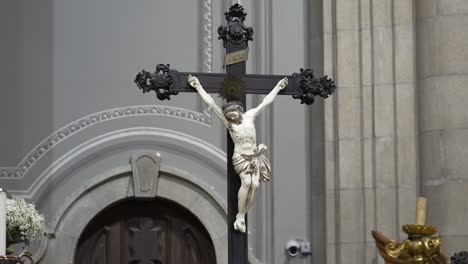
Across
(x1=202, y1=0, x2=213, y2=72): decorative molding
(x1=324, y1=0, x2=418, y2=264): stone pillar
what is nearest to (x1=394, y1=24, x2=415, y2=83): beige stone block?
(x1=324, y1=0, x2=418, y2=264): stone pillar

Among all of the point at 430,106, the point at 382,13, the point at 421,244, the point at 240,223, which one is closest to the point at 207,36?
the point at 382,13

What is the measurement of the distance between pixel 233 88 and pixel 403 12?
141 inches

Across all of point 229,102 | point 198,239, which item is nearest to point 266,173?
point 229,102

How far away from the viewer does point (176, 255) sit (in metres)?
11.4

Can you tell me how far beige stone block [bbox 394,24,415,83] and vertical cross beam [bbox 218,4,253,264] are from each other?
3.33 meters

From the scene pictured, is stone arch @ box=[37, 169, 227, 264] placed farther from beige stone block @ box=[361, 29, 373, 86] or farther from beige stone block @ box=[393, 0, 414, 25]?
beige stone block @ box=[393, 0, 414, 25]

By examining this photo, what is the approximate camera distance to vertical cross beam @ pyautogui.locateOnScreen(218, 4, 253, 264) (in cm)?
764

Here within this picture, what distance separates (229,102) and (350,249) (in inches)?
130

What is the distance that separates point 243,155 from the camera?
7.66 metres

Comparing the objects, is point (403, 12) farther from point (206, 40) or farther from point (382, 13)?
point (206, 40)

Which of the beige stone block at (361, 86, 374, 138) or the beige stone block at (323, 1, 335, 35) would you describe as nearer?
the beige stone block at (361, 86, 374, 138)

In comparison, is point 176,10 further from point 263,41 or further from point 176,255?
point 176,255

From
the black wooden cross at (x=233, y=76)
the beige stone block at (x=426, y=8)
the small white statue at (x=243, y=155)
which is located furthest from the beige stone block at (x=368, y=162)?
the small white statue at (x=243, y=155)

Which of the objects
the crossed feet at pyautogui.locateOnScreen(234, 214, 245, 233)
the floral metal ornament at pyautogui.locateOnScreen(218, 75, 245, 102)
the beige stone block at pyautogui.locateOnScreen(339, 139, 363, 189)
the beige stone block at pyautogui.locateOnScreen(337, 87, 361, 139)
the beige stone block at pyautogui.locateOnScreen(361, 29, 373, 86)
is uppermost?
the beige stone block at pyautogui.locateOnScreen(361, 29, 373, 86)
